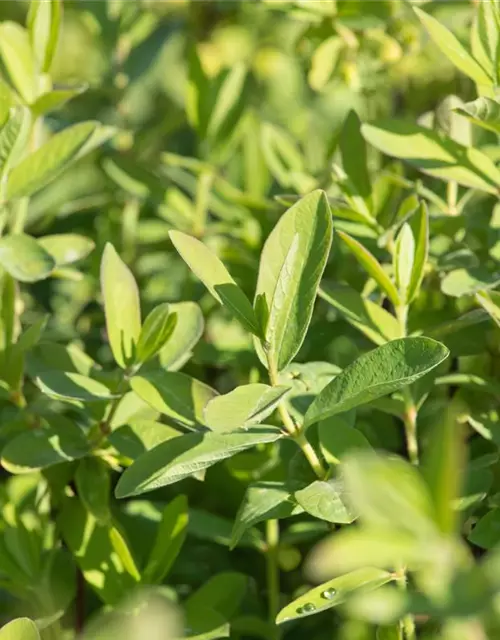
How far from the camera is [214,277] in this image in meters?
0.62

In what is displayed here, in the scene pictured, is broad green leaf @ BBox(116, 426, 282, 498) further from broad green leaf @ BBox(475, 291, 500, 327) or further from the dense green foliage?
broad green leaf @ BBox(475, 291, 500, 327)

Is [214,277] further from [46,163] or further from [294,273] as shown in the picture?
[46,163]

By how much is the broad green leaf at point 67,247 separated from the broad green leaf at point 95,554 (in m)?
0.22

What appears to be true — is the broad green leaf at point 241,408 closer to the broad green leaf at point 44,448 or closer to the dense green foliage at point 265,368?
the dense green foliage at point 265,368

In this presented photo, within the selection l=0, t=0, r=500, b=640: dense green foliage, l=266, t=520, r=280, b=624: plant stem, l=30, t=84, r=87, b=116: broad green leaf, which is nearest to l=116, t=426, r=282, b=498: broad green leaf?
l=0, t=0, r=500, b=640: dense green foliage

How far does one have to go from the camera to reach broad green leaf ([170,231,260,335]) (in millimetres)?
608

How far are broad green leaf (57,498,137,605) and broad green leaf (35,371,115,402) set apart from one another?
0.41 feet

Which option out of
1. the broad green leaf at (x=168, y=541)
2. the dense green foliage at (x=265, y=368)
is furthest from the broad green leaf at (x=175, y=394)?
the broad green leaf at (x=168, y=541)

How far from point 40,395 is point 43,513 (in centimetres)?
11

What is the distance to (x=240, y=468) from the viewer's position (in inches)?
32.0

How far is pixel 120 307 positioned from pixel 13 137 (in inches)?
6.3

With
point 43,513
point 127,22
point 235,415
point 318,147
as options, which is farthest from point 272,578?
point 127,22

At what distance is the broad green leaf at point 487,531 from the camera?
644mm

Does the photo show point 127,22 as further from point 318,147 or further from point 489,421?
point 489,421
